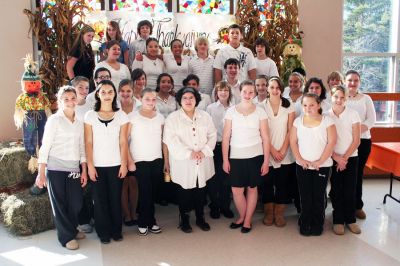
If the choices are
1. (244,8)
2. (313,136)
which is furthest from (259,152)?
(244,8)

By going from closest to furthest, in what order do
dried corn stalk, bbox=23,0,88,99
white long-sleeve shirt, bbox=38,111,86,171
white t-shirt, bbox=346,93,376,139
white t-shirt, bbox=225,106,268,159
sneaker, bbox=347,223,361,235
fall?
1. white long-sleeve shirt, bbox=38,111,86,171
2. white t-shirt, bbox=225,106,268,159
3. sneaker, bbox=347,223,361,235
4. white t-shirt, bbox=346,93,376,139
5. dried corn stalk, bbox=23,0,88,99

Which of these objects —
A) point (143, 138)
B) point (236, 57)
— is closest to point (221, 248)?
point (143, 138)

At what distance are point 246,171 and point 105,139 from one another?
1216mm

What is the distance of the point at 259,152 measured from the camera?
12.2ft

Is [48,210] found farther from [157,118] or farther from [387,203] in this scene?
[387,203]

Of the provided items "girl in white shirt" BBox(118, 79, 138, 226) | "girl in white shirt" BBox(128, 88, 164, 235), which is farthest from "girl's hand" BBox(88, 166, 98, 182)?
"girl in white shirt" BBox(118, 79, 138, 226)

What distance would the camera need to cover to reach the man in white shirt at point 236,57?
15.3 ft

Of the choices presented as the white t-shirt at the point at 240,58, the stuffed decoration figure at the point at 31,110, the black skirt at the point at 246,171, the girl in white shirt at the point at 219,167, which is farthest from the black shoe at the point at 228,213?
the stuffed decoration figure at the point at 31,110

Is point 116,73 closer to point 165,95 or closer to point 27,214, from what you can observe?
point 165,95

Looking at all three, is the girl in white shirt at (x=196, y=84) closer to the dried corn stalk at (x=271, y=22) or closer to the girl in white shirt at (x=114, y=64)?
the girl in white shirt at (x=114, y=64)

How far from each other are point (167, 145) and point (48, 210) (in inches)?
48.0

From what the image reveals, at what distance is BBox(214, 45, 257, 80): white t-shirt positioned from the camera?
4676 millimetres

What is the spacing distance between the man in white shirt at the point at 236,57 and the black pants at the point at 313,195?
145 centimetres

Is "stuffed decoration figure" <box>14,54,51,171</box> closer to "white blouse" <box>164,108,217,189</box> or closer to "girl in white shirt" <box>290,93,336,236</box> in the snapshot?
"white blouse" <box>164,108,217,189</box>
